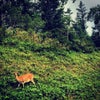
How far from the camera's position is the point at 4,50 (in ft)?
119

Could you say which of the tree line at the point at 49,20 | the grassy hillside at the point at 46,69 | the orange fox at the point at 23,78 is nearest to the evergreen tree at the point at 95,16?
the tree line at the point at 49,20

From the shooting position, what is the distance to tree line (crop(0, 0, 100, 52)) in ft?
137

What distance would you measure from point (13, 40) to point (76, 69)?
29.4 ft

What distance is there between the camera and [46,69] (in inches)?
1352

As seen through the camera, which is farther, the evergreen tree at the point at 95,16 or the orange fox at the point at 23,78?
the evergreen tree at the point at 95,16

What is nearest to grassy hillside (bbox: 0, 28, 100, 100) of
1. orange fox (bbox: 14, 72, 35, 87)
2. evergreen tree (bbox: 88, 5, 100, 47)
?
orange fox (bbox: 14, 72, 35, 87)

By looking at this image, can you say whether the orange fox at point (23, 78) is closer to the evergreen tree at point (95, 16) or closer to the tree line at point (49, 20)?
the tree line at point (49, 20)

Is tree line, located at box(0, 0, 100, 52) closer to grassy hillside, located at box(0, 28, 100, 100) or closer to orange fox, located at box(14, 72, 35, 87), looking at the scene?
Result: grassy hillside, located at box(0, 28, 100, 100)

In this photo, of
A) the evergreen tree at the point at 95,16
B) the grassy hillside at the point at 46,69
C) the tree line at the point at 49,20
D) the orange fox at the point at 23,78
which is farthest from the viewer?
the evergreen tree at the point at 95,16

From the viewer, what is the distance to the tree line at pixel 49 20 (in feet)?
137

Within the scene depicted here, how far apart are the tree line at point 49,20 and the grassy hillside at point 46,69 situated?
182 centimetres

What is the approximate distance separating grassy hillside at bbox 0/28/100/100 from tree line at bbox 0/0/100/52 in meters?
1.82

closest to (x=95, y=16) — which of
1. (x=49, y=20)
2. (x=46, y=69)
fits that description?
(x=49, y=20)

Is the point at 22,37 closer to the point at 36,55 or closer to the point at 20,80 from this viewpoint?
the point at 36,55
